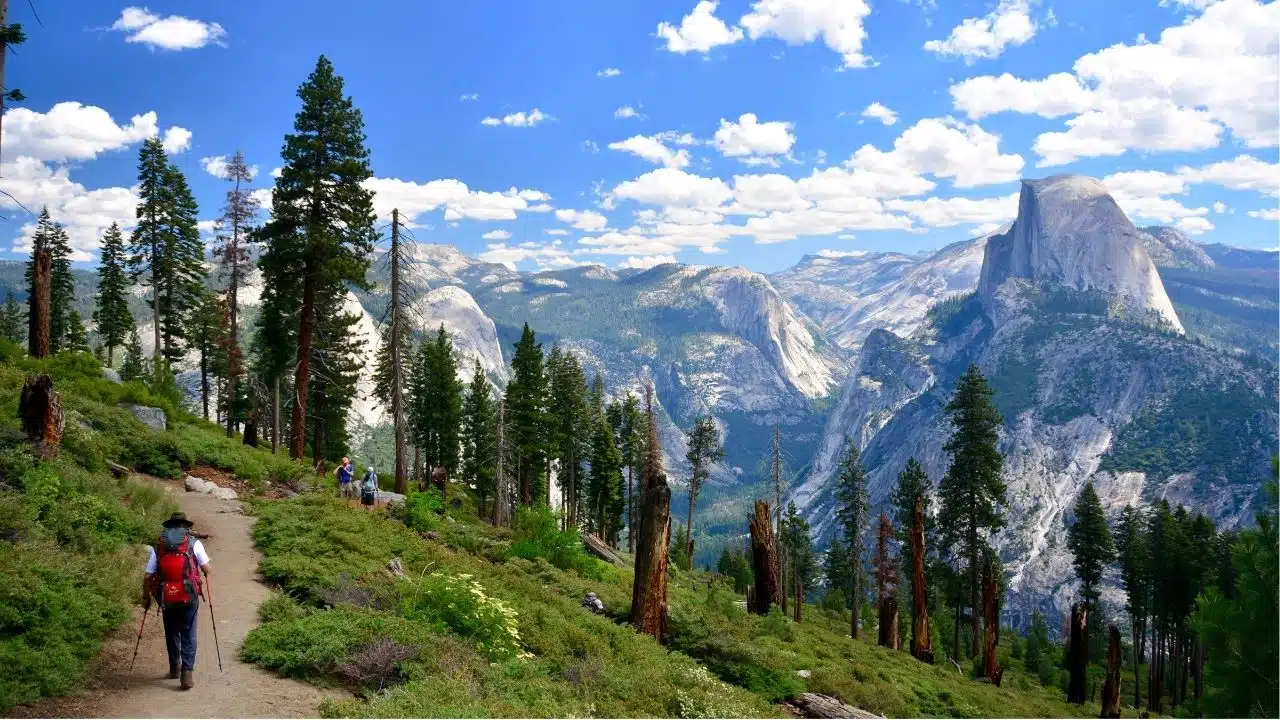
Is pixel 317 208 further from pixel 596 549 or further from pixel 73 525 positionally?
pixel 596 549

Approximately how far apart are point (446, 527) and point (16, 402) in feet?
36.9

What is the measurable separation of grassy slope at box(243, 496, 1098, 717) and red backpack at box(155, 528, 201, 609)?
1507 mm

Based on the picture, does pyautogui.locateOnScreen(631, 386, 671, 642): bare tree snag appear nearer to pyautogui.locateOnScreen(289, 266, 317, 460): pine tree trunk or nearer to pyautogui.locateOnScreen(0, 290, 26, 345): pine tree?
pyautogui.locateOnScreen(289, 266, 317, 460): pine tree trunk

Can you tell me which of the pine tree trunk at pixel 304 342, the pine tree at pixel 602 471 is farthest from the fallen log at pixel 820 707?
the pine tree at pixel 602 471

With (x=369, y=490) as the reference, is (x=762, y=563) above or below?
below

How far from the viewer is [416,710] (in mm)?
8008

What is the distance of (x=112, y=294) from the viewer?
5009 centimetres

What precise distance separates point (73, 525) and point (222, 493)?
24.5ft

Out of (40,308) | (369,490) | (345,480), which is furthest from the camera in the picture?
(40,308)

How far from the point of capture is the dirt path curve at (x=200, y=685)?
25.8ft

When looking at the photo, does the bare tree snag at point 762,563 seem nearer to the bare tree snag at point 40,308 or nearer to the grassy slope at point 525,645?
the grassy slope at point 525,645

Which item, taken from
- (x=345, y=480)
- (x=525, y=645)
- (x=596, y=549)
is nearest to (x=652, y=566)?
(x=525, y=645)

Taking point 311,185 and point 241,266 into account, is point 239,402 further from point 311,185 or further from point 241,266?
point 311,185

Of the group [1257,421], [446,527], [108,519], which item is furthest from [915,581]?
[1257,421]
